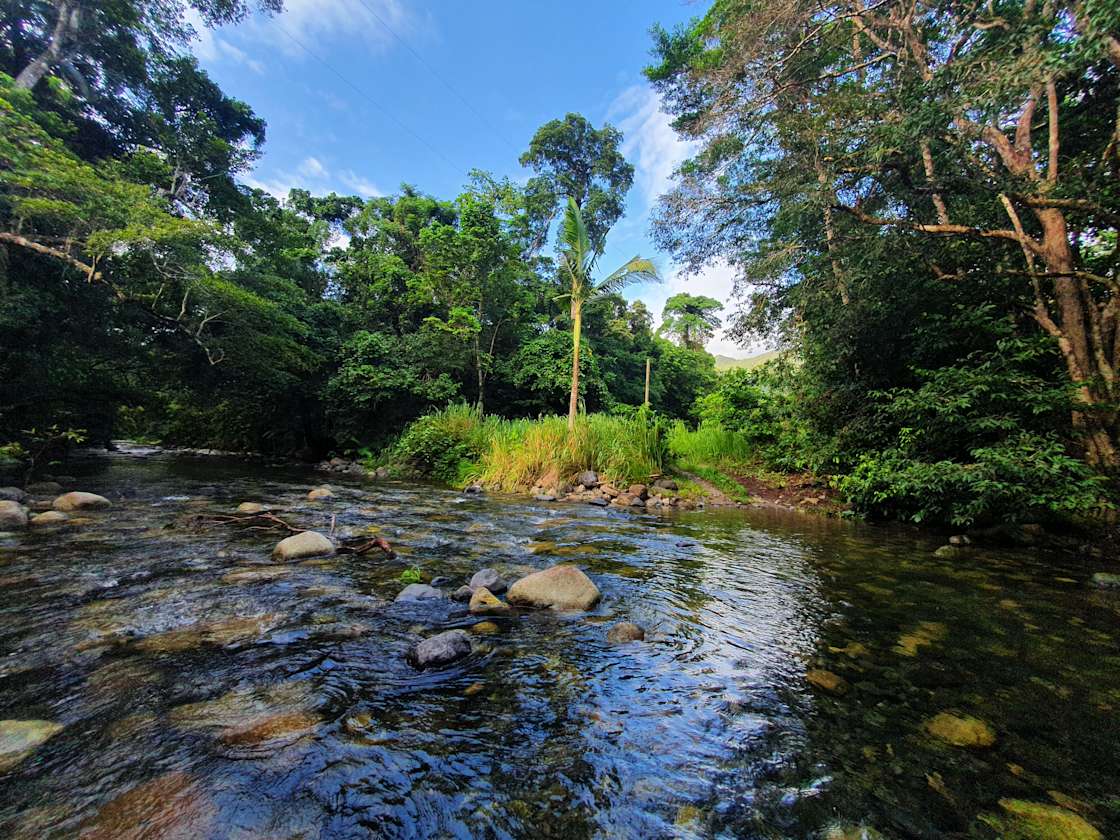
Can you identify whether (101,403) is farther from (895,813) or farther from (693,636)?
(895,813)

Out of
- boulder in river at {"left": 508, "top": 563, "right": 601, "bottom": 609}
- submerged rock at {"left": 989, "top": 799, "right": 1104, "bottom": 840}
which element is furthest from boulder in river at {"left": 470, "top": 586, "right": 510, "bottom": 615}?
submerged rock at {"left": 989, "top": 799, "right": 1104, "bottom": 840}

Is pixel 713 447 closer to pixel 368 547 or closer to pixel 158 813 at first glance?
pixel 368 547

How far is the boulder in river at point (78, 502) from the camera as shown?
4.99 m

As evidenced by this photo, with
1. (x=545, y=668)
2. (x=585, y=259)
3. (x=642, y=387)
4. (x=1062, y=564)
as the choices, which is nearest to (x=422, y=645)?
(x=545, y=668)

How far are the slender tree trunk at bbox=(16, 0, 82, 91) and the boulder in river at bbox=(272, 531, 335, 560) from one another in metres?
13.3

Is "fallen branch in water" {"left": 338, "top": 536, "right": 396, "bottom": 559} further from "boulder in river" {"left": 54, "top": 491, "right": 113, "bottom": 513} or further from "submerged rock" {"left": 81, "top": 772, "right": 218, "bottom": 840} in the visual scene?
"boulder in river" {"left": 54, "top": 491, "right": 113, "bottom": 513}

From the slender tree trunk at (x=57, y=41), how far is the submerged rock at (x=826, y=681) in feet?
54.2

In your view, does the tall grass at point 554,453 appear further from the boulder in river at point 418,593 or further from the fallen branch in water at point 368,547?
the boulder in river at point 418,593

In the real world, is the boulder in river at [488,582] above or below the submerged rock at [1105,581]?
below

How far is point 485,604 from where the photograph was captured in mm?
2768

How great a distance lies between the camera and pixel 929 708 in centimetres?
177

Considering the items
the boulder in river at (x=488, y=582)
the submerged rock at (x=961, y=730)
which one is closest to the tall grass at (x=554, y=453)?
the boulder in river at (x=488, y=582)

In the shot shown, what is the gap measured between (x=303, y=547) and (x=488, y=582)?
5.83ft

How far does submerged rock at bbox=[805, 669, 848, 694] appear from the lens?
1.93 m
